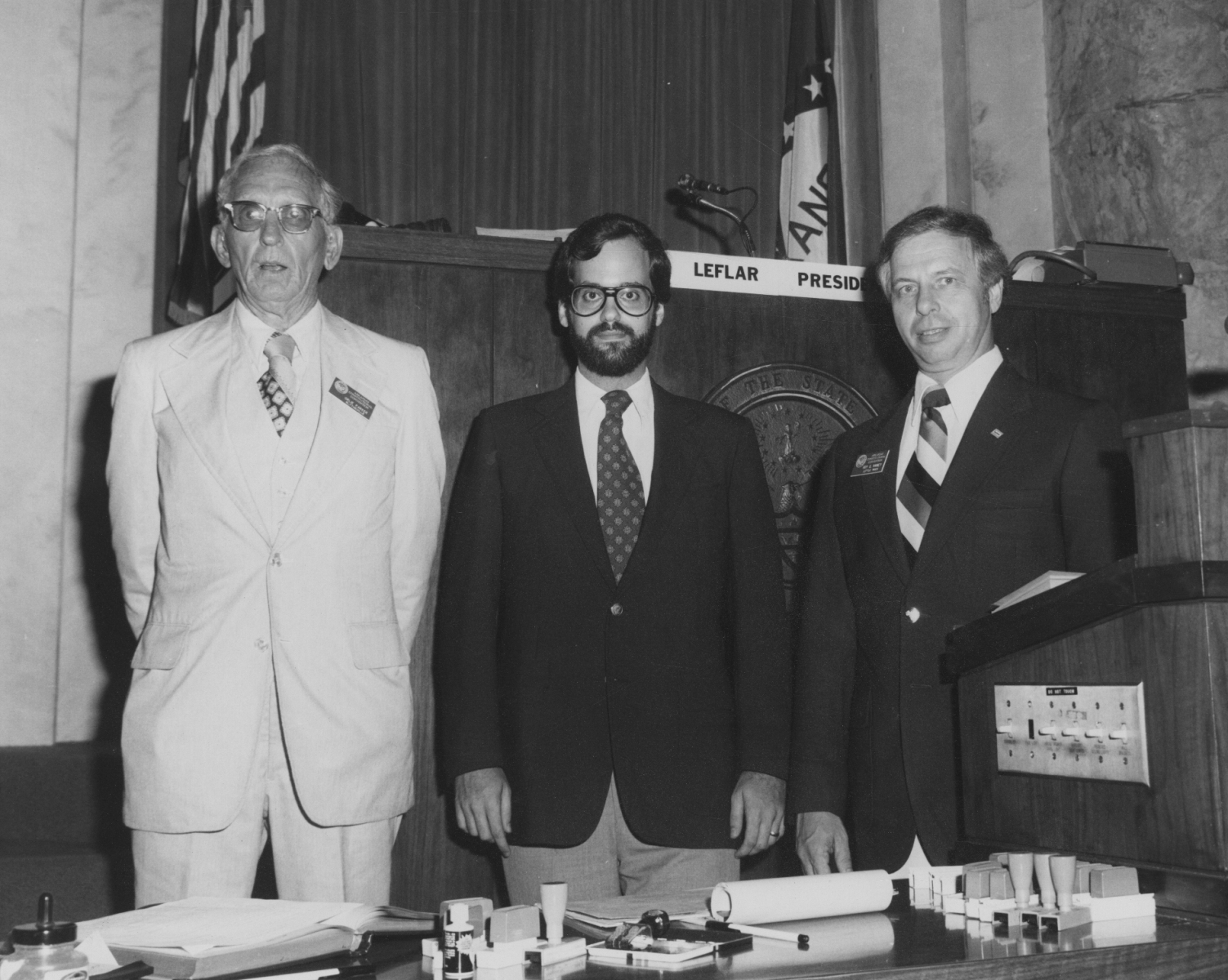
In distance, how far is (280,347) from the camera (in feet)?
7.97

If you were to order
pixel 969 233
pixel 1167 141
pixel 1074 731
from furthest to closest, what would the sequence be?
pixel 1167 141
pixel 969 233
pixel 1074 731

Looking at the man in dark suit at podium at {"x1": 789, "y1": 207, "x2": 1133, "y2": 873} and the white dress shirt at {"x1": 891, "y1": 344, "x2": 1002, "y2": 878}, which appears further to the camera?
the white dress shirt at {"x1": 891, "y1": 344, "x2": 1002, "y2": 878}

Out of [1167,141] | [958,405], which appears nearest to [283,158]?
[958,405]

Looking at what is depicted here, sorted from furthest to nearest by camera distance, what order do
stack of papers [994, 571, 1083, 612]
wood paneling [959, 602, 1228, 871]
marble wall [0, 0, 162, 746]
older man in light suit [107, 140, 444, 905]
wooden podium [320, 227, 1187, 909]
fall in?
marble wall [0, 0, 162, 746] < wooden podium [320, 227, 1187, 909] < older man in light suit [107, 140, 444, 905] < stack of papers [994, 571, 1083, 612] < wood paneling [959, 602, 1228, 871]

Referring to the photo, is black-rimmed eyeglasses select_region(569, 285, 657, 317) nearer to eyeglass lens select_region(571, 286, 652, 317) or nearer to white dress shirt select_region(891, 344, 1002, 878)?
eyeglass lens select_region(571, 286, 652, 317)

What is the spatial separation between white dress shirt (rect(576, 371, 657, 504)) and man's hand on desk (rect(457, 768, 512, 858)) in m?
0.59

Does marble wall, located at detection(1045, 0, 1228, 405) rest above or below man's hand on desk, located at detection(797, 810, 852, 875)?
above

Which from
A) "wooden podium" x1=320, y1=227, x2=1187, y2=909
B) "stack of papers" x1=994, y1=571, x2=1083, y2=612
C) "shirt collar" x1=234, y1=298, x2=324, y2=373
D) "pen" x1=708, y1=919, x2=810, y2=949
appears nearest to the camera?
"pen" x1=708, y1=919, x2=810, y2=949

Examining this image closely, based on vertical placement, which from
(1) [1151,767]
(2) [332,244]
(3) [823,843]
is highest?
(2) [332,244]

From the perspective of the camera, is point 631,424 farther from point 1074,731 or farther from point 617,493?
point 1074,731

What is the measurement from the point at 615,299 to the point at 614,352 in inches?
4.2

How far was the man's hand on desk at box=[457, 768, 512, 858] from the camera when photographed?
2400 millimetres

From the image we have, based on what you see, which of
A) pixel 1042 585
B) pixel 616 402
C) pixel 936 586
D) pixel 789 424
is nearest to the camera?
pixel 1042 585

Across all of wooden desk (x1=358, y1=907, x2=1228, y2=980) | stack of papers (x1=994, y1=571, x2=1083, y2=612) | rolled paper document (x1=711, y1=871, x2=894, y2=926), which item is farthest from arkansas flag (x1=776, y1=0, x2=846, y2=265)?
wooden desk (x1=358, y1=907, x2=1228, y2=980)
